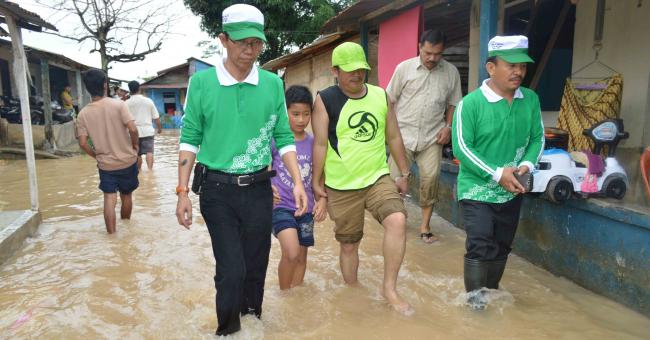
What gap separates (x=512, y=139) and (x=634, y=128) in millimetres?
2436

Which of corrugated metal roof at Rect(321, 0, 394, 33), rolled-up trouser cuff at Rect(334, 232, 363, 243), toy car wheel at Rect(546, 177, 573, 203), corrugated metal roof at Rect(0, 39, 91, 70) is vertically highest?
corrugated metal roof at Rect(0, 39, 91, 70)

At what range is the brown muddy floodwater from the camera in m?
3.32

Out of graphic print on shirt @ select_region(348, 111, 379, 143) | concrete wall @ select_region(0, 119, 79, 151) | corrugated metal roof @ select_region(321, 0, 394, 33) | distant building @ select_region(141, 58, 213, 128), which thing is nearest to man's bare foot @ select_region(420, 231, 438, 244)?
graphic print on shirt @ select_region(348, 111, 379, 143)

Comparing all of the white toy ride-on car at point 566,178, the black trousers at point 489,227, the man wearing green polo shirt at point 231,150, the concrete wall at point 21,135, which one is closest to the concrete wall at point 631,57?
the white toy ride-on car at point 566,178

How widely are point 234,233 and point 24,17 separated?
4.79 meters

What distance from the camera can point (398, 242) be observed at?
3461 mm

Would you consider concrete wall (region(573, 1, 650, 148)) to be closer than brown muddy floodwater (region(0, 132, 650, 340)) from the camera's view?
No

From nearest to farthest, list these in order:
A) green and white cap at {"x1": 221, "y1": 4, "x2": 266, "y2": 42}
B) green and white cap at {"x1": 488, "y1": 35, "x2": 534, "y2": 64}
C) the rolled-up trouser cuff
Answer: green and white cap at {"x1": 221, "y1": 4, "x2": 266, "y2": 42}
green and white cap at {"x1": 488, "y1": 35, "x2": 534, "y2": 64}
the rolled-up trouser cuff

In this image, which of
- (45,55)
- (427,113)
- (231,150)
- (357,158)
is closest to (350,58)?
(357,158)

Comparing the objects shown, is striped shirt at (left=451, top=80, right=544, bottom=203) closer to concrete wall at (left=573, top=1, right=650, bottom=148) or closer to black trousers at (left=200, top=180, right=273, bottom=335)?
black trousers at (left=200, top=180, right=273, bottom=335)

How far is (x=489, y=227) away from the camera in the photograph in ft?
11.3

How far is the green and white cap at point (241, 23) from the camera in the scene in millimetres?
2746

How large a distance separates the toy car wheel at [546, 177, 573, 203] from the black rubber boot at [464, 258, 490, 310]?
75cm

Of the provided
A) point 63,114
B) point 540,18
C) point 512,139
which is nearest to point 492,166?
point 512,139
